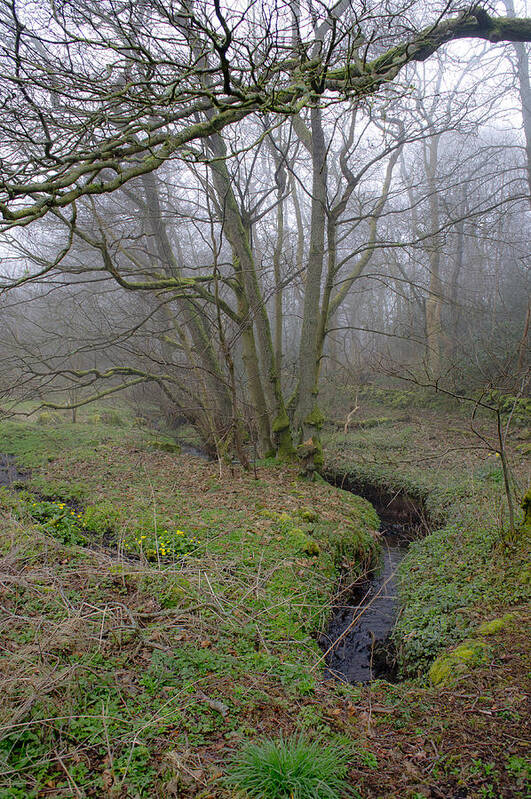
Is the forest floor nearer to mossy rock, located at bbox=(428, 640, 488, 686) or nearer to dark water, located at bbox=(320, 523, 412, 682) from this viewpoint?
mossy rock, located at bbox=(428, 640, 488, 686)

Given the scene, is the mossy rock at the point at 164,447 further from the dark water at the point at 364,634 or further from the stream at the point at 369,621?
the dark water at the point at 364,634

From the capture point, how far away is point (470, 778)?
8.11ft

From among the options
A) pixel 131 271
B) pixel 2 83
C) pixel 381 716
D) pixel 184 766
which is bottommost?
pixel 381 716

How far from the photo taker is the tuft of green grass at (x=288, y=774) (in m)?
2.23

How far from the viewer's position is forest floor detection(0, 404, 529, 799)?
248 centimetres

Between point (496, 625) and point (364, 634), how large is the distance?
163cm

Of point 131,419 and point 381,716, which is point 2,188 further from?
point 131,419

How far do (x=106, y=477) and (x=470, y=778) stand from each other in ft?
25.2

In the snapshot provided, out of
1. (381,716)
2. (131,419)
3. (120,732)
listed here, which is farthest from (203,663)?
(131,419)

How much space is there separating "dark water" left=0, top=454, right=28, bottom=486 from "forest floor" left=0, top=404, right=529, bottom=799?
1750 millimetres

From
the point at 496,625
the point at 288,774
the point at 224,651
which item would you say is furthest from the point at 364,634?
the point at 288,774

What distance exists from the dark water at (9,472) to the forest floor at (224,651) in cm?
175

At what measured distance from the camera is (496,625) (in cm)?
401

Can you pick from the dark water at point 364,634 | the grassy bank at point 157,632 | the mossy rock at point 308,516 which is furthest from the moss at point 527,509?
the mossy rock at point 308,516
